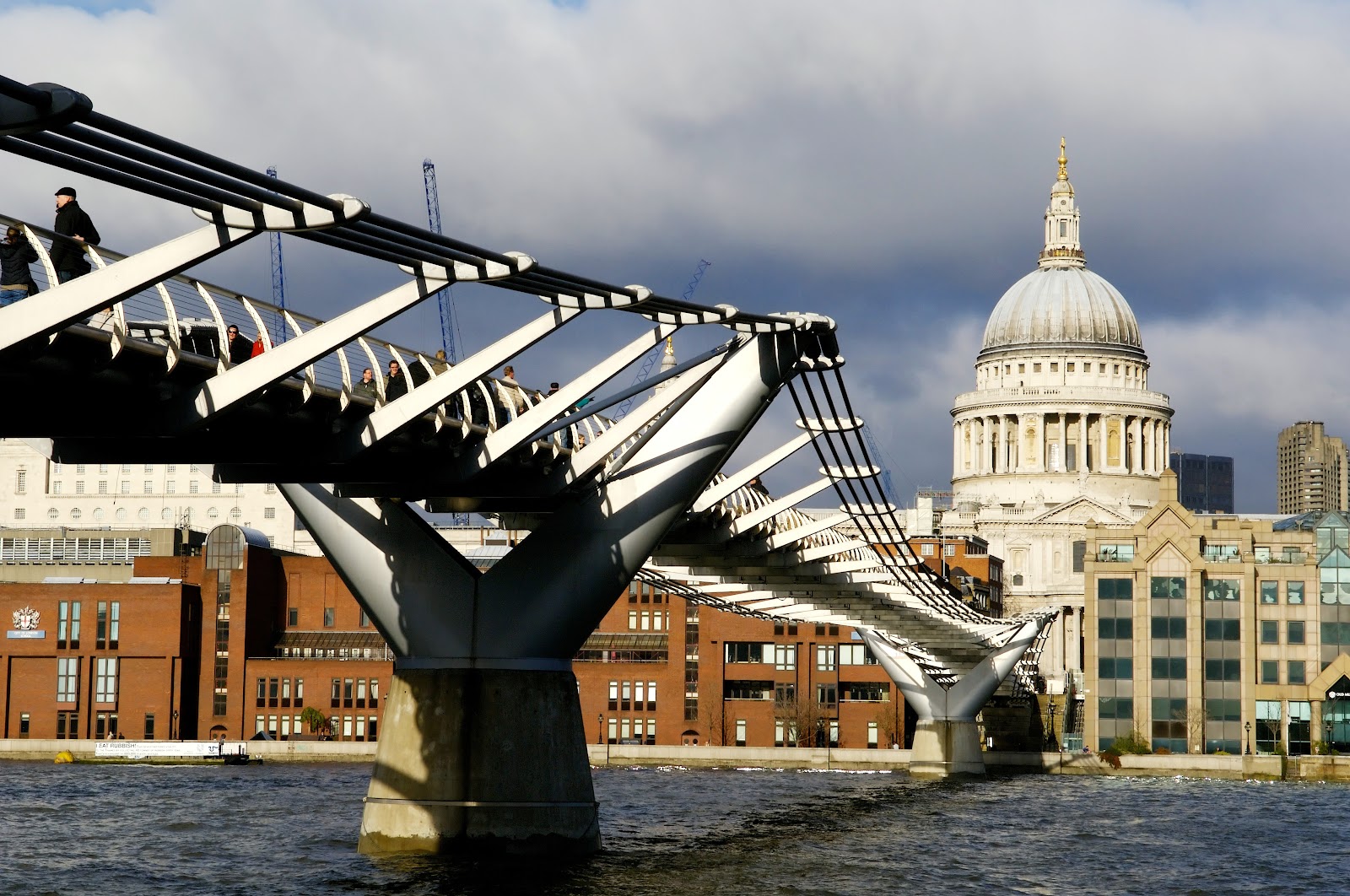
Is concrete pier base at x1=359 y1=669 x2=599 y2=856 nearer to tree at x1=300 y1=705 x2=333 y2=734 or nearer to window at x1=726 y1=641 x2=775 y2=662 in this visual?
window at x1=726 y1=641 x2=775 y2=662

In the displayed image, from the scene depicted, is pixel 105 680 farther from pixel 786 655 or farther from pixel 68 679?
pixel 786 655

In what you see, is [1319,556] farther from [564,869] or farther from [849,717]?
[564,869]

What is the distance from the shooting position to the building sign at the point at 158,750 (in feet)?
340

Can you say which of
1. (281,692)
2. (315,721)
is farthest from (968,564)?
(281,692)

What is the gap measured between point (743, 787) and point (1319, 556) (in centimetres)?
3835

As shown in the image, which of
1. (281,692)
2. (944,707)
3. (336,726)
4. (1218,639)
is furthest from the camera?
(281,692)

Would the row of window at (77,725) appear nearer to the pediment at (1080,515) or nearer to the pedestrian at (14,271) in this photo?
the pediment at (1080,515)

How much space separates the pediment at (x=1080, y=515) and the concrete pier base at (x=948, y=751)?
A: 74.1m

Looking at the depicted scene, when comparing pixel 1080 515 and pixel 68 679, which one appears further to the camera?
pixel 1080 515

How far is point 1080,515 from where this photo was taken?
170125 millimetres

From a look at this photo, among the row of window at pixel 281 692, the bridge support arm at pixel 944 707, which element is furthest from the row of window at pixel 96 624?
the bridge support arm at pixel 944 707

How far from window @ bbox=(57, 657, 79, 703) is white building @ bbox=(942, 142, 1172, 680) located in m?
77.9

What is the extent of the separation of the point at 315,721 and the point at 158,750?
45.3 feet

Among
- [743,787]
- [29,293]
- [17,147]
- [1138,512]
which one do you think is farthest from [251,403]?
[1138,512]
